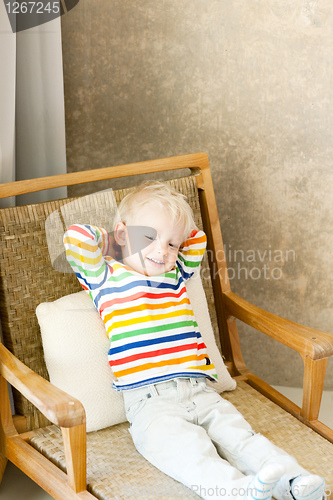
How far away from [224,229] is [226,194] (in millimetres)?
134

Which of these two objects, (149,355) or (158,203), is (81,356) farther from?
(158,203)

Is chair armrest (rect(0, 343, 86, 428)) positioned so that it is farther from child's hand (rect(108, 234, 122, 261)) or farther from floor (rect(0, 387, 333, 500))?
floor (rect(0, 387, 333, 500))

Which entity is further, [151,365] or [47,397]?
[151,365]

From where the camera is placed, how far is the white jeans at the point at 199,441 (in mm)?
1193

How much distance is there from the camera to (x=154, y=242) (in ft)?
4.89

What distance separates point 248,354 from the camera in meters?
2.31

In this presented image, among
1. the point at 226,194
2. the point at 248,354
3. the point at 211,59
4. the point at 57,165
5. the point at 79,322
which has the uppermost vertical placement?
the point at 211,59

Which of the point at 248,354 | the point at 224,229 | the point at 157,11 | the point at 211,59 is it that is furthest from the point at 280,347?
the point at 157,11

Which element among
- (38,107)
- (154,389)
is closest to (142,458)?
(154,389)

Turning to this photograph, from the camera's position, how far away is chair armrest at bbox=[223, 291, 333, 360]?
148 centimetres

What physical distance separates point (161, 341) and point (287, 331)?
0.36m

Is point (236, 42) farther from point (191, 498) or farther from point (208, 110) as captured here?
point (191, 498)

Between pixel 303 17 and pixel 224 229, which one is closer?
pixel 303 17

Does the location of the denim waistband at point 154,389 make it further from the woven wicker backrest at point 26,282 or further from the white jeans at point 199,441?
the woven wicker backrest at point 26,282
